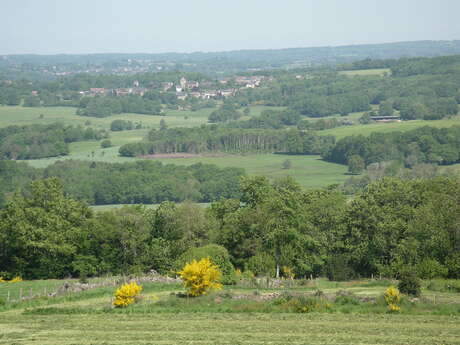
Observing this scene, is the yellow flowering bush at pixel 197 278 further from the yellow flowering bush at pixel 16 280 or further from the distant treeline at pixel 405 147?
the distant treeline at pixel 405 147

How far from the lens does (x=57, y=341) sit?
26.4 meters

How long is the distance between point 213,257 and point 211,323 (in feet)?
42.8

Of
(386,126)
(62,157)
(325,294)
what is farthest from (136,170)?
(325,294)

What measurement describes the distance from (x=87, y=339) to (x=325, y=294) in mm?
12091

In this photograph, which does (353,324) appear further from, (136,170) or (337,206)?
(136,170)

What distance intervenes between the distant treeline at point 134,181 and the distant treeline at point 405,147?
22021 mm

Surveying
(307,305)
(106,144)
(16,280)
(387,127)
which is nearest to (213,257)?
(307,305)

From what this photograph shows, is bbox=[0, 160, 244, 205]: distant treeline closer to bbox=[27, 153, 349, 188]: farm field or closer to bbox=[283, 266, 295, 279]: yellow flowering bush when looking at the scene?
bbox=[27, 153, 349, 188]: farm field

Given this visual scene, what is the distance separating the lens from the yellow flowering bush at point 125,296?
33000 mm

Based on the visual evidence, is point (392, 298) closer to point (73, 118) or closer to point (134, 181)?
point (134, 181)

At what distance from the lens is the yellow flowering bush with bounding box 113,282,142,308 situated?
33000 millimetres

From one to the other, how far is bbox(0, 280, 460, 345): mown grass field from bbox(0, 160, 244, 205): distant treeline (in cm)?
5412

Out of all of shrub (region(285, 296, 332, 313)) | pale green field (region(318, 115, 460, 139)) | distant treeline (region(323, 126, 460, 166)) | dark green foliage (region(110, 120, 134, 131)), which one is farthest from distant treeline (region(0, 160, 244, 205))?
dark green foliage (region(110, 120, 134, 131))

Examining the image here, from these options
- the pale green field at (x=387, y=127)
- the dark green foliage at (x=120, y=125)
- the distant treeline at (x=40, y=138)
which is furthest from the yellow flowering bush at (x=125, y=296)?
the dark green foliage at (x=120, y=125)
